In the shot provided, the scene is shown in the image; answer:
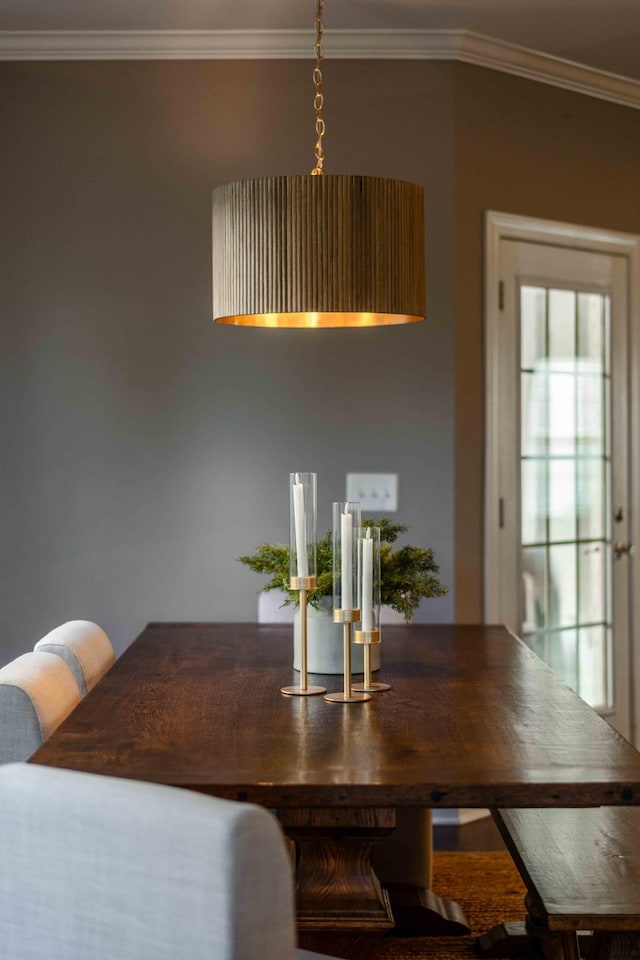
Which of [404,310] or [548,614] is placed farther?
[548,614]

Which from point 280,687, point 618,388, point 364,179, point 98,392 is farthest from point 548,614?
point 364,179

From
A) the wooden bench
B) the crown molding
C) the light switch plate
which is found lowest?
the wooden bench

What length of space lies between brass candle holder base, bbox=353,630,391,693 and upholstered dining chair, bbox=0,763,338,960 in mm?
930

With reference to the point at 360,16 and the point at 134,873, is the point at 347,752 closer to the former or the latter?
the point at 134,873

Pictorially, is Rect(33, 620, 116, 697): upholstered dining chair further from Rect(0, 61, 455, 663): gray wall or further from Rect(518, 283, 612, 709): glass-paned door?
Rect(518, 283, 612, 709): glass-paned door

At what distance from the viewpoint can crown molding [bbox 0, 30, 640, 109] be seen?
12.5ft

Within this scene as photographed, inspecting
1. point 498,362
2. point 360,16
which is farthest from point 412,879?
point 360,16

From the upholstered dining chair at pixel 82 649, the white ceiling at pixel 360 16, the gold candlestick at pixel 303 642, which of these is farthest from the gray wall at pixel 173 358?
the gold candlestick at pixel 303 642

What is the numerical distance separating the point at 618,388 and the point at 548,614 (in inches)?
A: 38.1

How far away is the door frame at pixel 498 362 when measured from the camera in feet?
13.2

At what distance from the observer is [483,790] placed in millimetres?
1679

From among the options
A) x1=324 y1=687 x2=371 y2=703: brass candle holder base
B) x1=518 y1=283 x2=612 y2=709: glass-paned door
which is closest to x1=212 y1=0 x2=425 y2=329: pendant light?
x1=324 y1=687 x2=371 y2=703: brass candle holder base

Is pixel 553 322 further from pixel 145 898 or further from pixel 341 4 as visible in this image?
pixel 145 898

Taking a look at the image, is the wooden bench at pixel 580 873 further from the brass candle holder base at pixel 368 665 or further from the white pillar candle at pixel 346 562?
the white pillar candle at pixel 346 562
